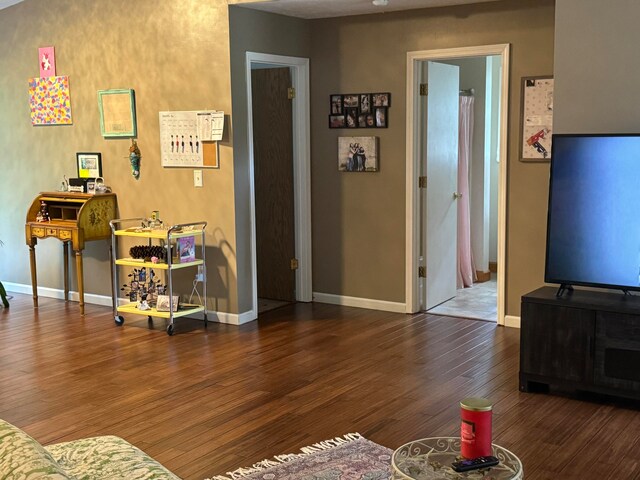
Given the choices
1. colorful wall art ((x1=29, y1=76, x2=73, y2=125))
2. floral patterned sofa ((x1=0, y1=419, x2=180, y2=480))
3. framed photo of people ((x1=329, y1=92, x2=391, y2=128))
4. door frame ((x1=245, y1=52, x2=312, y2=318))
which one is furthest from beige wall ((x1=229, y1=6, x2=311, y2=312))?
floral patterned sofa ((x1=0, y1=419, x2=180, y2=480))

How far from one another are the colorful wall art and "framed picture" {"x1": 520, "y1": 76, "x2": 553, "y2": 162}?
3.92 metres

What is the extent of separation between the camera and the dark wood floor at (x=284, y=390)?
3725 mm

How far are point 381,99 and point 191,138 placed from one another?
61.3 inches

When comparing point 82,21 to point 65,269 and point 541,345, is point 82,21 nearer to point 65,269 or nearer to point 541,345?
point 65,269

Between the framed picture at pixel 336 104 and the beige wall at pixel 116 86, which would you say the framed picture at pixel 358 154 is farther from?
the beige wall at pixel 116 86

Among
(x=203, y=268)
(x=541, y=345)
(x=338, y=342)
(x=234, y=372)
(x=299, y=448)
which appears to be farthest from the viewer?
(x=203, y=268)

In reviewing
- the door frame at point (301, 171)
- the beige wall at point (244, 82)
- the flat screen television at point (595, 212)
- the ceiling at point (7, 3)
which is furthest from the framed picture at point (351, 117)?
the ceiling at point (7, 3)

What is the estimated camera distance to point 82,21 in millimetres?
6688

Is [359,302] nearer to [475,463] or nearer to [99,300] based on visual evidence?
[99,300]

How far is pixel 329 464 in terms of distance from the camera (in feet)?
11.5

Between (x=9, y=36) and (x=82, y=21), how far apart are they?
1.02 meters

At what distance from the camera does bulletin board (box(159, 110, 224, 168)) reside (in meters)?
5.99

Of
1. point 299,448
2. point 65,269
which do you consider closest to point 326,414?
point 299,448

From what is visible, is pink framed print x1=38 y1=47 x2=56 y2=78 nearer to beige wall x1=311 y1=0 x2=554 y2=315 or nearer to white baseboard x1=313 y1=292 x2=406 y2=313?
beige wall x1=311 y1=0 x2=554 y2=315
